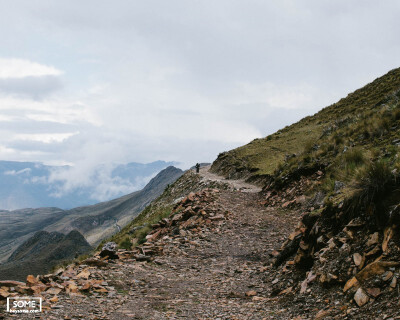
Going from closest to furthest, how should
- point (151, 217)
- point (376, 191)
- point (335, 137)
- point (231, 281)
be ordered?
point (376, 191) < point (231, 281) < point (335, 137) < point (151, 217)

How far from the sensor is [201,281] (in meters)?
11.0

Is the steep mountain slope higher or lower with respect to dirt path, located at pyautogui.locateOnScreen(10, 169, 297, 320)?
lower

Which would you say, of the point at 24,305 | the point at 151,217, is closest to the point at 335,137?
the point at 151,217

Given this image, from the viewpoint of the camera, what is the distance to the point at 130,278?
10.6 m

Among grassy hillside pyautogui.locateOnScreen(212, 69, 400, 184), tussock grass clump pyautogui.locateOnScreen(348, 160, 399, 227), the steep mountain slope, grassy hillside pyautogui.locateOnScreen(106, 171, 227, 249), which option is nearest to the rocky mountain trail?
tussock grass clump pyautogui.locateOnScreen(348, 160, 399, 227)

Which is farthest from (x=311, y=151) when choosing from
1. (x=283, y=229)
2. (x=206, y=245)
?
(x=206, y=245)

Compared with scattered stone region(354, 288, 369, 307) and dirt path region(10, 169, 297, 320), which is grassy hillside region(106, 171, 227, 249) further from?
scattered stone region(354, 288, 369, 307)

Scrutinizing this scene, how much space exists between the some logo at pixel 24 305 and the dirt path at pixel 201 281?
382 mm

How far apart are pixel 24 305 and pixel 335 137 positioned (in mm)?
→ 25016

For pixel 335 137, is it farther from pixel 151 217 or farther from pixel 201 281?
pixel 201 281

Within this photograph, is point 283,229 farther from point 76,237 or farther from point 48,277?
point 76,237

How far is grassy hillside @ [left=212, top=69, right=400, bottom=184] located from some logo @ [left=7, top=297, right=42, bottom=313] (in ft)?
43.5

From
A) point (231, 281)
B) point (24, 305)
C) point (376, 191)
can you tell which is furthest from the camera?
point (231, 281)

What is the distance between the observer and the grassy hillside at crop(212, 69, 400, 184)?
2089 cm
